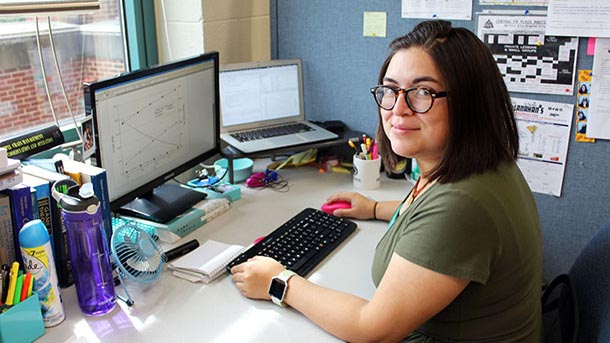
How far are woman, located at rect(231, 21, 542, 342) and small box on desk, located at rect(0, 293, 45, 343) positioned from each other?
1.59 ft

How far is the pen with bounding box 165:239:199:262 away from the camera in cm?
138

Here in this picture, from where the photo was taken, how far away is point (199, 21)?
1.94m

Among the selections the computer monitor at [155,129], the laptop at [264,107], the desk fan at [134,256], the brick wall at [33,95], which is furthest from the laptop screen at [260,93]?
the desk fan at [134,256]

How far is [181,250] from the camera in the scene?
1.40 metres

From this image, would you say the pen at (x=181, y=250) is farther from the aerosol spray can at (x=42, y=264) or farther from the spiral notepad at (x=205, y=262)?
the aerosol spray can at (x=42, y=264)

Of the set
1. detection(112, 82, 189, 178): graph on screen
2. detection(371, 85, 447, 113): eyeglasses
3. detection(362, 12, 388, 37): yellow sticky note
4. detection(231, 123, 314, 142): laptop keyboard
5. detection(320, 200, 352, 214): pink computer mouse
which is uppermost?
detection(362, 12, 388, 37): yellow sticky note

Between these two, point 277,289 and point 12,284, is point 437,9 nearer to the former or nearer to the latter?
point 277,289

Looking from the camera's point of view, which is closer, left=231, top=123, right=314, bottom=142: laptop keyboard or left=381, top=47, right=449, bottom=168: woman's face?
left=381, top=47, right=449, bottom=168: woman's face

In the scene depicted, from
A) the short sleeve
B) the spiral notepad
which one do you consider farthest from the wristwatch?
the short sleeve

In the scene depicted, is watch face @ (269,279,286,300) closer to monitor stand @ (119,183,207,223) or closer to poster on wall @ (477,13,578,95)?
monitor stand @ (119,183,207,223)

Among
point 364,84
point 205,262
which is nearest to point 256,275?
point 205,262

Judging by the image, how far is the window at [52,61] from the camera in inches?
65.3

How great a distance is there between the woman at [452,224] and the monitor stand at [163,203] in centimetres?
49

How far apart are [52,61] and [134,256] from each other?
86cm
